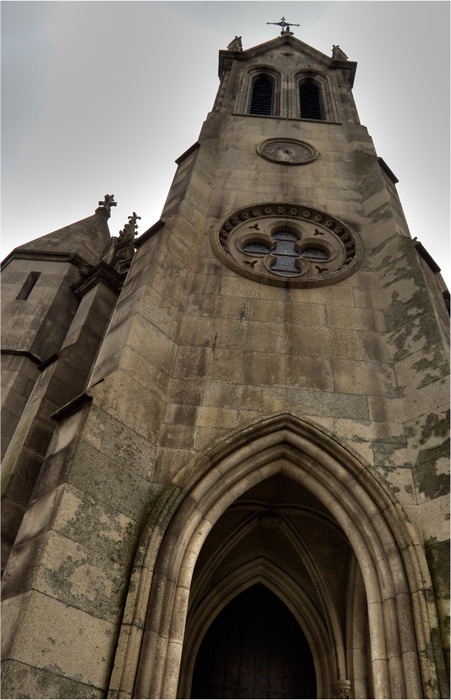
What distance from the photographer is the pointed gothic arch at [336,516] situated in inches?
200

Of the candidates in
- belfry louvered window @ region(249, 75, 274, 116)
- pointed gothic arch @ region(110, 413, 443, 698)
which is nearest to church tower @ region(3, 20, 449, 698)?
pointed gothic arch @ region(110, 413, 443, 698)

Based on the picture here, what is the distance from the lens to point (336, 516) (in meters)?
6.39

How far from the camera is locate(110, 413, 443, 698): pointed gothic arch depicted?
16.7ft

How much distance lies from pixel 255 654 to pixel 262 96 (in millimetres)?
14273

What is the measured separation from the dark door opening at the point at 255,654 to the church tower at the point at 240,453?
30 millimetres

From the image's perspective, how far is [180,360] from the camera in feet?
25.2

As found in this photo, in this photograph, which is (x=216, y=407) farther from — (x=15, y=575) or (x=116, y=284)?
(x=116, y=284)

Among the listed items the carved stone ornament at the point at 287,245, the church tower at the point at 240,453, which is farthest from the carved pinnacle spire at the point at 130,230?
the carved stone ornament at the point at 287,245

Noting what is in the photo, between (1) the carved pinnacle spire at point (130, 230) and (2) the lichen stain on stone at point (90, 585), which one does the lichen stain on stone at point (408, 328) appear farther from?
(1) the carved pinnacle spire at point (130, 230)

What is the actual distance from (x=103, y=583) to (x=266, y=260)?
19.7 ft

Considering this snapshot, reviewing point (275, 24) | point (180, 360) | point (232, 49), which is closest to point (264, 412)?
point (180, 360)

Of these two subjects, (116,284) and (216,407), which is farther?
(116,284)

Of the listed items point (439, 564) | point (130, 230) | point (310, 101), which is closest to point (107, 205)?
point (130, 230)

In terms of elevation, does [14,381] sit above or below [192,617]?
above
